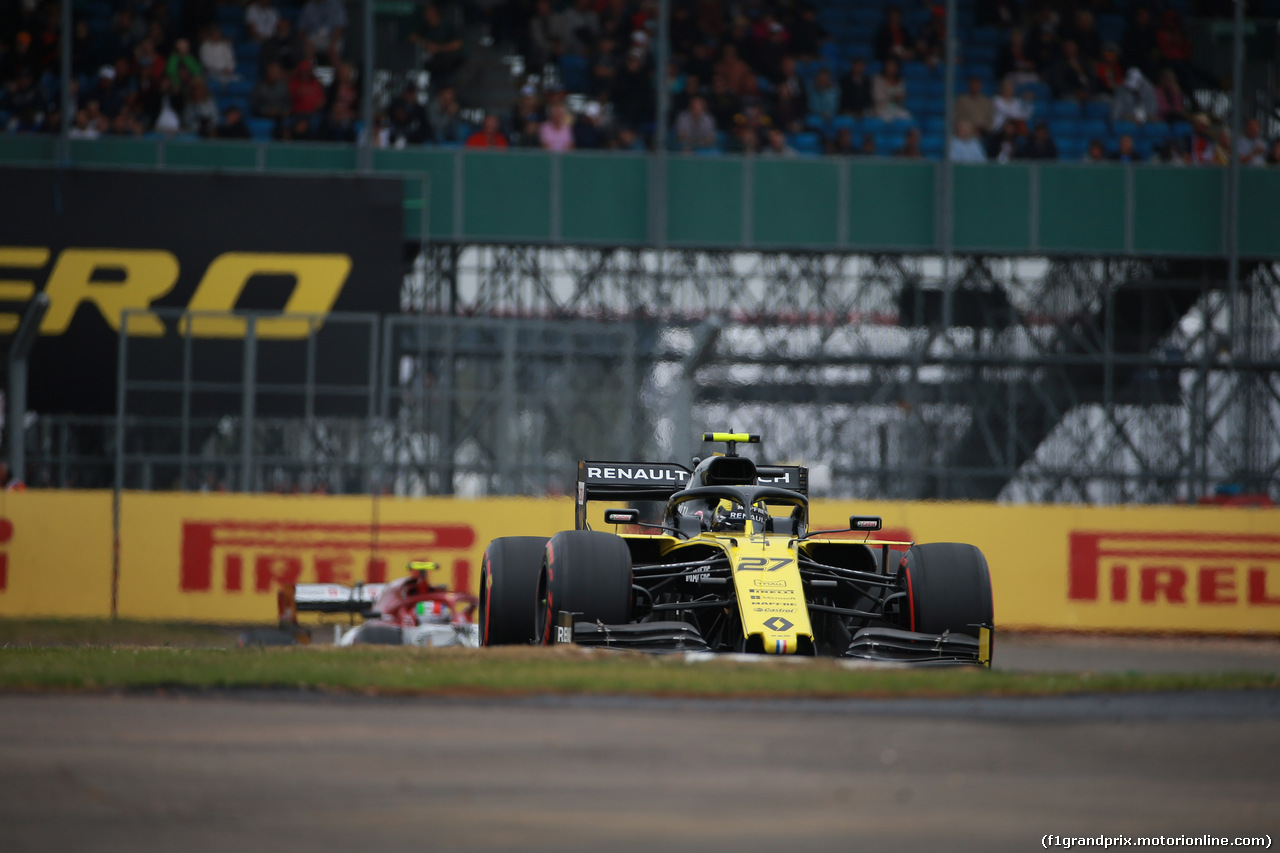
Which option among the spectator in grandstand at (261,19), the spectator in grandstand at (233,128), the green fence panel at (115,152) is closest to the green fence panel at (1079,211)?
the spectator in grandstand at (233,128)

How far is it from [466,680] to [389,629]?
218 inches

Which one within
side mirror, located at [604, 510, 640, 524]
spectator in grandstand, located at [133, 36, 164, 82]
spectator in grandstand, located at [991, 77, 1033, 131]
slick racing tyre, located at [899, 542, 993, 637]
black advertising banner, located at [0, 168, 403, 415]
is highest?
spectator in grandstand, located at [133, 36, 164, 82]

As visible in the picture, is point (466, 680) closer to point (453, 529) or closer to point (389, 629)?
point (389, 629)

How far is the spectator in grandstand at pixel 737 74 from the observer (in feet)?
79.6

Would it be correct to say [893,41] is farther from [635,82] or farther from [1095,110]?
[635,82]

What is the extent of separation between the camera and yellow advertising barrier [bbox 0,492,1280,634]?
55.4 feet

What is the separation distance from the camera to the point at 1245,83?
24.6m

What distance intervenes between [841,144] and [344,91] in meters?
7.09

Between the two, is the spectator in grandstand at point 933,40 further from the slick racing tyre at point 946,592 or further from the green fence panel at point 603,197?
the slick racing tyre at point 946,592

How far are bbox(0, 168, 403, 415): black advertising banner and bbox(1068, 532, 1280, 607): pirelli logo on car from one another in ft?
31.6

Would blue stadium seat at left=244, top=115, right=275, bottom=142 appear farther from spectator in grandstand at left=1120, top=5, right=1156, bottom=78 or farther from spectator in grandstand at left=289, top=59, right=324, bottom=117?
spectator in grandstand at left=1120, top=5, right=1156, bottom=78

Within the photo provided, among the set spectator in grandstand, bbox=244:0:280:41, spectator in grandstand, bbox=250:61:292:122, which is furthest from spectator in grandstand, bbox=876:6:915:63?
spectator in grandstand, bbox=244:0:280:41

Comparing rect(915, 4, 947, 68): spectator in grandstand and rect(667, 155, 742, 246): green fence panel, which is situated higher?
rect(915, 4, 947, 68): spectator in grandstand

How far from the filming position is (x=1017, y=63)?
24.8 metres
